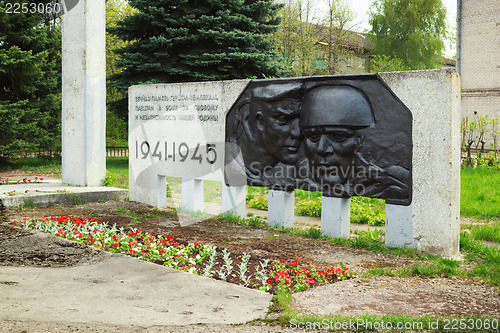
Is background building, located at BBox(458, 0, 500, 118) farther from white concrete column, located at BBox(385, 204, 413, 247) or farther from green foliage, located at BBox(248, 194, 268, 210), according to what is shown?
white concrete column, located at BBox(385, 204, 413, 247)

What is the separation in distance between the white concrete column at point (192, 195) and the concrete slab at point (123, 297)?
131 inches

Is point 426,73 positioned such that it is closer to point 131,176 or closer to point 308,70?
point 131,176

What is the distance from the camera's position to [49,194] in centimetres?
936

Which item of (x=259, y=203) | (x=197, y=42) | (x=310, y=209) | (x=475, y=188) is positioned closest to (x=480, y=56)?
(x=197, y=42)

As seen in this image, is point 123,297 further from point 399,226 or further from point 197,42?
point 197,42

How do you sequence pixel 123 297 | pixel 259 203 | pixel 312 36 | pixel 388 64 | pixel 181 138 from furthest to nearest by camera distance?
pixel 388 64 → pixel 312 36 → pixel 259 203 → pixel 181 138 → pixel 123 297

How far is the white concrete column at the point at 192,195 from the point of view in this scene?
8.43 meters

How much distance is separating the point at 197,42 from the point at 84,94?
6.61 meters

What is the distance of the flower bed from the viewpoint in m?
4.75

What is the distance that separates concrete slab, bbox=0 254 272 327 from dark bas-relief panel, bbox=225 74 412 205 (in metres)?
2.65

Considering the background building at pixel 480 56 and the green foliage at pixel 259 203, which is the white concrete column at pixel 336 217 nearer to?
the green foliage at pixel 259 203

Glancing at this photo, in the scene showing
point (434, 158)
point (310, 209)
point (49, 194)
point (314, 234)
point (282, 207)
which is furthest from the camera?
point (49, 194)

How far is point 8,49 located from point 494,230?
599 inches

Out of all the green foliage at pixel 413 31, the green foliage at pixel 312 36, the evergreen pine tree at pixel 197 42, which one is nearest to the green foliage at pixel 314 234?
the evergreen pine tree at pixel 197 42
